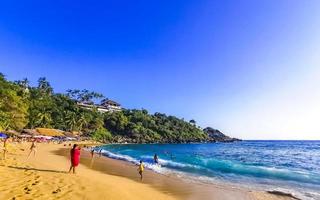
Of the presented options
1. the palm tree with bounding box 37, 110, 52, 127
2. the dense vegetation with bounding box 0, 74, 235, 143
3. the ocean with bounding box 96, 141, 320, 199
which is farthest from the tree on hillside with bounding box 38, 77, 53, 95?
the ocean with bounding box 96, 141, 320, 199

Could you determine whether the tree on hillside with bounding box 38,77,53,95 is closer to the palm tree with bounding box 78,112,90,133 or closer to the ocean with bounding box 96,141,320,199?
the palm tree with bounding box 78,112,90,133

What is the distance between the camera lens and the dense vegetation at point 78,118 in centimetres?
6425

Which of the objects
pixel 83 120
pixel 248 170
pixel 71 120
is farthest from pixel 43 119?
pixel 248 170

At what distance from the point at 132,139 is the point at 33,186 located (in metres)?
129

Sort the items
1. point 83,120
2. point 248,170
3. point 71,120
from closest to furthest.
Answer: point 248,170 < point 71,120 < point 83,120

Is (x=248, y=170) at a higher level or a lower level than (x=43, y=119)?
lower

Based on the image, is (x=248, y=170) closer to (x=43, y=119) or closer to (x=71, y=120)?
(x=43, y=119)

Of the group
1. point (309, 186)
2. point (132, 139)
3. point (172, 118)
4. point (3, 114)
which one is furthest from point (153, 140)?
point (309, 186)

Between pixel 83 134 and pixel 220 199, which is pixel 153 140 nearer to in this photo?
pixel 83 134

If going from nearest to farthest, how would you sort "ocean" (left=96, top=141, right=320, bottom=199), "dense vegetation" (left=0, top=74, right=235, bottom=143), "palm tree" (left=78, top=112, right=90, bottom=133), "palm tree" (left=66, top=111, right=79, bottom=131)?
"ocean" (left=96, top=141, right=320, bottom=199), "dense vegetation" (left=0, top=74, right=235, bottom=143), "palm tree" (left=66, top=111, right=79, bottom=131), "palm tree" (left=78, top=112, right=90, bottom=133)

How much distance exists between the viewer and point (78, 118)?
116m

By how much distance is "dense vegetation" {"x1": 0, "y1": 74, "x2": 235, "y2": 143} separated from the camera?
64250mm

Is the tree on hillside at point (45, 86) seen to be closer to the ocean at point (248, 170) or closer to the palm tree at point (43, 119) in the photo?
the palm tree at point (43, 119)

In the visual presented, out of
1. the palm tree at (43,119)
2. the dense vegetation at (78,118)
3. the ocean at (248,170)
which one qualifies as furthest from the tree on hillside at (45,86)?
the ocean at (248,170)
